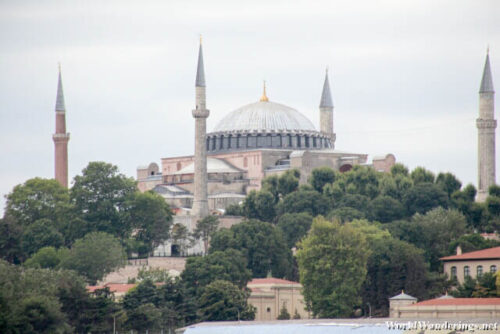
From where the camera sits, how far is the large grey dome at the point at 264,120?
412ft

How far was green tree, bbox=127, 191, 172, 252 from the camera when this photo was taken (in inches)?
4139

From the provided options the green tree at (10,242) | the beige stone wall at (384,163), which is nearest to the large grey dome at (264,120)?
the beige stone wall at (384,163)

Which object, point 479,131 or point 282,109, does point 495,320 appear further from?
point 282,109

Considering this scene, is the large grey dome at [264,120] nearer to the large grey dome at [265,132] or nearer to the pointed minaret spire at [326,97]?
the large grey dome at [265,132]

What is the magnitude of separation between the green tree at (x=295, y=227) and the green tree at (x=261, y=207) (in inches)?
230

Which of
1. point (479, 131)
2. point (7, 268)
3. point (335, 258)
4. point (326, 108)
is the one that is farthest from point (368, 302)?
point (326, 108)

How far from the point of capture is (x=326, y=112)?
420 ft

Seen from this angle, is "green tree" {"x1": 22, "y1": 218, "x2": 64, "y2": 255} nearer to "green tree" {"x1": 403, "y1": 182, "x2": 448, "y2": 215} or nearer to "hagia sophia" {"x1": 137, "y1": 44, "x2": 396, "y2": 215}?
"hagia sophia" {"x1": 137, "y1": 44, "x2": 396, "y2": 215}

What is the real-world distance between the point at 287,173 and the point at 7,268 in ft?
119

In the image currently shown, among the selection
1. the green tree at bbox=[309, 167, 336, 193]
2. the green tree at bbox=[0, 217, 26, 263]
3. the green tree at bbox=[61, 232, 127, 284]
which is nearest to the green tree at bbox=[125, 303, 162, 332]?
the green tree at bbox=[61, 232, 127, 284]

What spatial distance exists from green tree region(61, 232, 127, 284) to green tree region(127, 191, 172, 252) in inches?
309

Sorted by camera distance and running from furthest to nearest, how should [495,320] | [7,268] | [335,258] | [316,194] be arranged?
[316,194]
[335,258]
[7,268]
[495,320]

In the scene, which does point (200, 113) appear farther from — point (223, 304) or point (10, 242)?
point (223, 304)

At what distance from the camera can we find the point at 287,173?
115 metres
